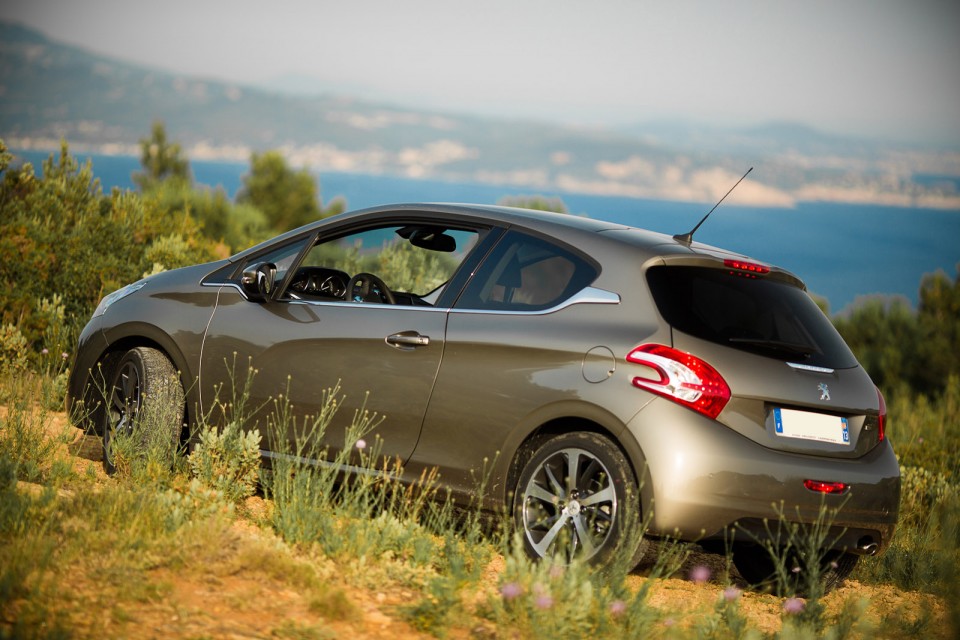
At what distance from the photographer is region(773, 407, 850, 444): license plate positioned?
4840 mm

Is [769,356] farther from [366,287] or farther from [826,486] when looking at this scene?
[366,287]

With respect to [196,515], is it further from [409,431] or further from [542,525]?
[542,525]

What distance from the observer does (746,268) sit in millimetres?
5258

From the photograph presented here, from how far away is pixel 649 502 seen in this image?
15.4 ft

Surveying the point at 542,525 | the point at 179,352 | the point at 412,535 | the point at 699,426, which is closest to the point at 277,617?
the point at 412,535

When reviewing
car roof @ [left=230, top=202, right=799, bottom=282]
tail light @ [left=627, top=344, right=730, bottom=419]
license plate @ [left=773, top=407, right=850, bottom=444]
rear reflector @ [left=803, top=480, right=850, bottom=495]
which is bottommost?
rear reflector @ [left=803, top=480, right=850, bottom=495]

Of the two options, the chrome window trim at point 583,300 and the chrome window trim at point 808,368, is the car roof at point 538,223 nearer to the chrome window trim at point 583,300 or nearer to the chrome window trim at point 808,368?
the chrome window trim at point 583,300

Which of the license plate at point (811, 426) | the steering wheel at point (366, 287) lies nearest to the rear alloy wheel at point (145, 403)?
the steering wheel at point (366, 287)

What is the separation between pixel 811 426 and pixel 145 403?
3.69 metres

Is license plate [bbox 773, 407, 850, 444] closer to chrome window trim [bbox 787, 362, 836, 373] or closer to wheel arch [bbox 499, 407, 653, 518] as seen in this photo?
chrome window trim [bbox 787, 362, 836, 373]

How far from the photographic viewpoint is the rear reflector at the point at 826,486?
483cm

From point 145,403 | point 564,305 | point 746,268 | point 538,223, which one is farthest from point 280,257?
point 746,268

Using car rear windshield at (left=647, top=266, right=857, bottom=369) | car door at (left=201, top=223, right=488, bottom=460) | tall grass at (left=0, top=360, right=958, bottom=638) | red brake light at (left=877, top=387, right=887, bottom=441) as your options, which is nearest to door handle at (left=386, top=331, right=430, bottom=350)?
car door at (left=201, top=223, right=488, bottom=460)

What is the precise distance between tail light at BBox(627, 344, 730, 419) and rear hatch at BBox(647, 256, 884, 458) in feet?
0.11
